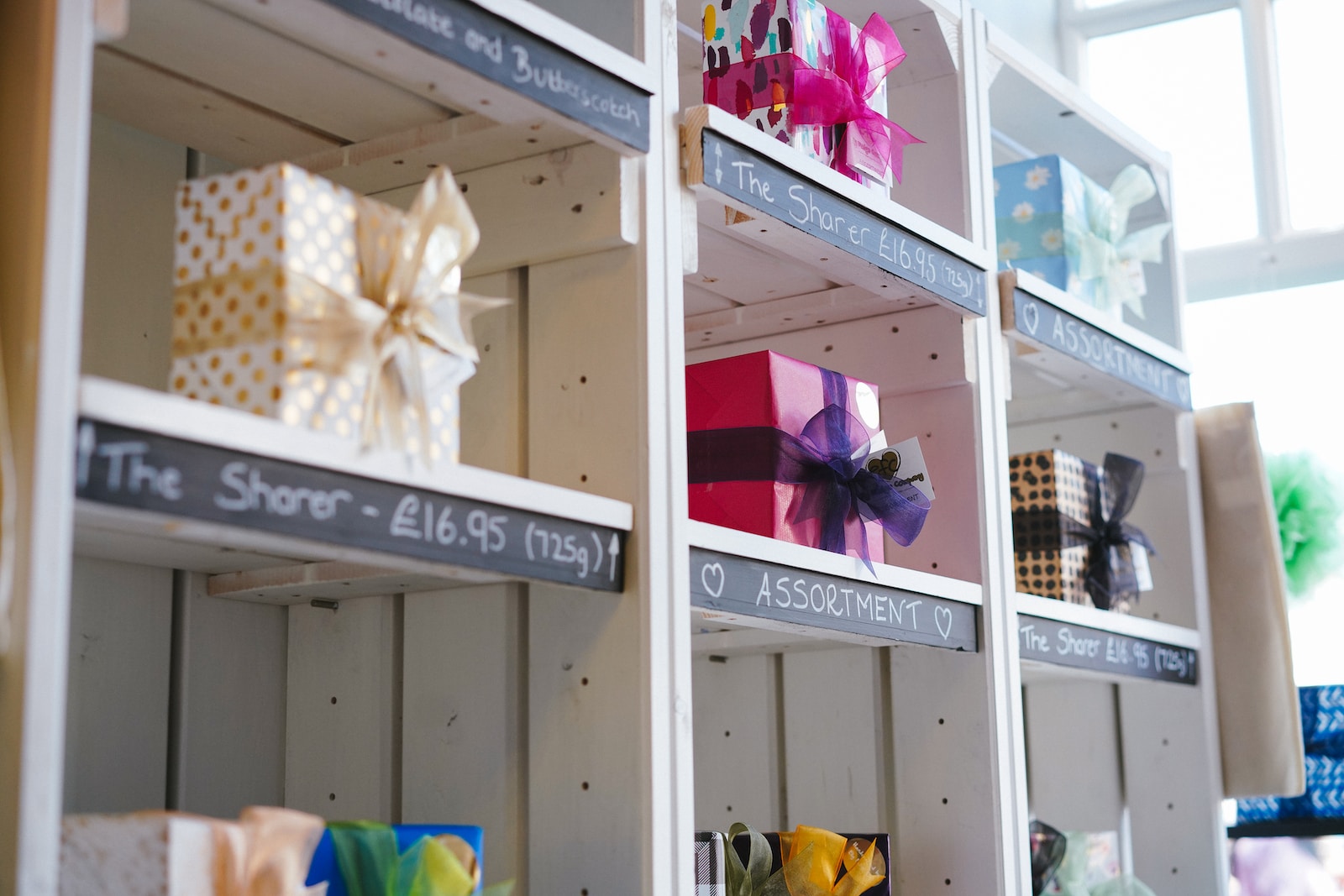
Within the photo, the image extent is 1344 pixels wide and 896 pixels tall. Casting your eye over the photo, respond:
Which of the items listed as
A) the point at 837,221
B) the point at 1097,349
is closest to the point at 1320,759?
the point at 1097,349

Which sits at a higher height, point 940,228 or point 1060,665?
point 940,228

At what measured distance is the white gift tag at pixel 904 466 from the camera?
1681 millimetres

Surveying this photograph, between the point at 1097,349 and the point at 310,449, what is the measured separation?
147 centimetres

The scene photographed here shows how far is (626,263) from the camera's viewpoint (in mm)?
1383

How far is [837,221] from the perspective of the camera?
1.64 m

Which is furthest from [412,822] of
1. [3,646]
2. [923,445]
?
[923,445]

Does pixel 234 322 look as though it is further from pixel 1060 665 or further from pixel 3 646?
pixel 1060 665

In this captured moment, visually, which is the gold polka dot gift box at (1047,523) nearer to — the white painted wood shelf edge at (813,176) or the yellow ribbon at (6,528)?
the white painted wood shelf edge at (813,176)

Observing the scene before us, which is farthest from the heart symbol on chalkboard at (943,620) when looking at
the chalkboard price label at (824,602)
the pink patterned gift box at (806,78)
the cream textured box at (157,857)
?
the cream textured box at (157,857)

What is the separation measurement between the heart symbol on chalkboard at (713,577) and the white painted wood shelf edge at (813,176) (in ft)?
1.22

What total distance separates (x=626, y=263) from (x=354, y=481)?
1.35ft

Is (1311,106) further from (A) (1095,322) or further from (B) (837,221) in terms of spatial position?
(B) (837,221)

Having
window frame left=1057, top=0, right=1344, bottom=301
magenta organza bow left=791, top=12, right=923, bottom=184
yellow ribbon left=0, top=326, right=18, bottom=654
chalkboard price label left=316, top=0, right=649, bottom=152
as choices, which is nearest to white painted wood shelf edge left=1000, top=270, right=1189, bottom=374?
magenta organza bow left=791, top=12, right=923, bottom=184

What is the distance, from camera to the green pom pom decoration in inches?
106
